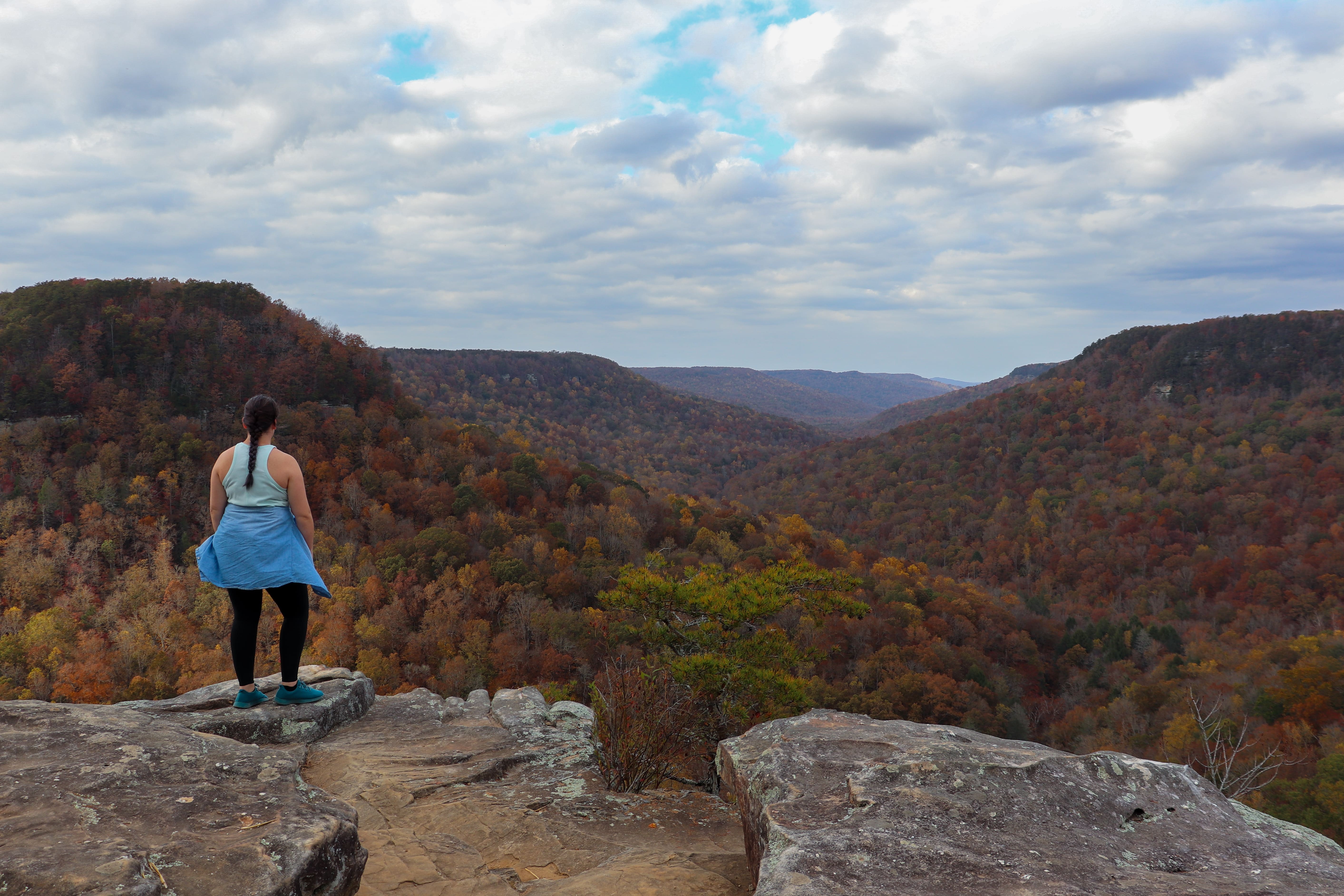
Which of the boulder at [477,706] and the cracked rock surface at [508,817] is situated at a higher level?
the cracked rock surface at [508,817]

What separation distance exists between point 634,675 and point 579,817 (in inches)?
64.6

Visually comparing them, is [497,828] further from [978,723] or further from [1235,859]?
[978,723]

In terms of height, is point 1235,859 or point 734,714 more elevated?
point 1235,859

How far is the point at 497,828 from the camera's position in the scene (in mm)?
4816

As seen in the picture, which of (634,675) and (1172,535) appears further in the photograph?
(1172,535)

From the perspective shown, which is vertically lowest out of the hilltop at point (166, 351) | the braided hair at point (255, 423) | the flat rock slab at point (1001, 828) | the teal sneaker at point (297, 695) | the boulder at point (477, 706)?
the boulder at point (477, 706)

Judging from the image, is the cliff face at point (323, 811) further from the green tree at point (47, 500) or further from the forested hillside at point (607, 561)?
the green tree at point (47, 500)

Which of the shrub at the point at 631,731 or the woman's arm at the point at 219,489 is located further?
the shrub at the point at 631,731

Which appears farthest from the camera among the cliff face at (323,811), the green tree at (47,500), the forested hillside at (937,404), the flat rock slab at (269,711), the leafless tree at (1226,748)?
the forested hillside at (937,404)

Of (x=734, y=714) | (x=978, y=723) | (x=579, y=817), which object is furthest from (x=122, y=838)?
(x=978, y=723)

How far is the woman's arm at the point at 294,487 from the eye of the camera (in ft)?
15.8

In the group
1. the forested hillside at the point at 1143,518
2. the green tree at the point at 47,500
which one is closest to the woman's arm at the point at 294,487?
the forested hillside at the point at 1143,518

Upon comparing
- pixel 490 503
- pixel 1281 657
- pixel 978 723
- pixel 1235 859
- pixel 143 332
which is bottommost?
pixel 978 723

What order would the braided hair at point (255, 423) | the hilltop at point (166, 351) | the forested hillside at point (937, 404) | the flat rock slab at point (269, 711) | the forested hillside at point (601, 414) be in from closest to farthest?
the braided hair at point (255, 423), the flat rock slab at point (269, 711), the hilltop at point (166, 351), the forested hillside at point (601, 414), the forested hillside at point (937, 404)
